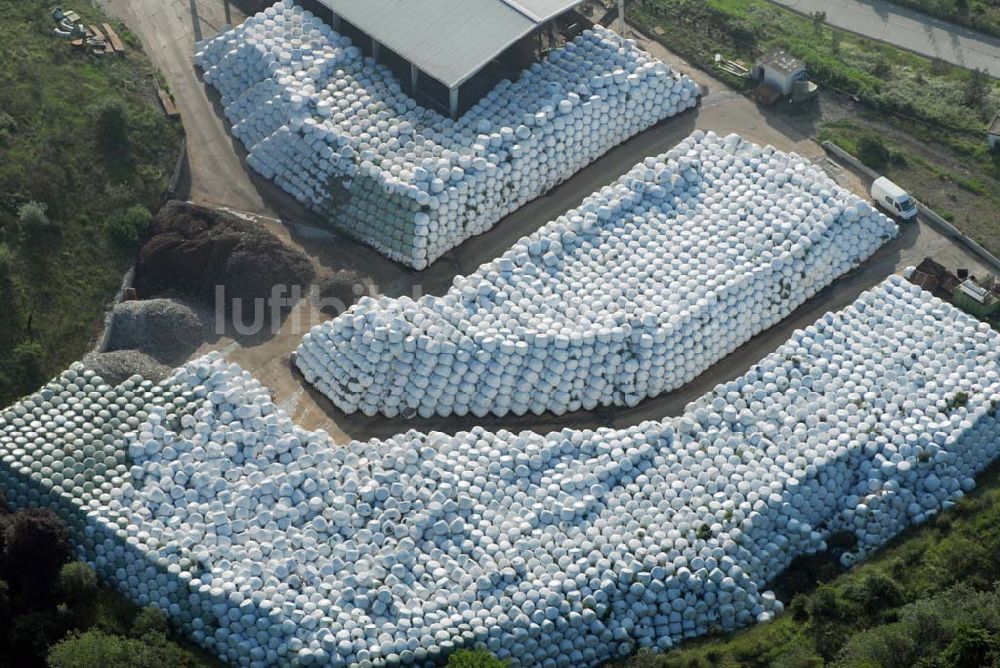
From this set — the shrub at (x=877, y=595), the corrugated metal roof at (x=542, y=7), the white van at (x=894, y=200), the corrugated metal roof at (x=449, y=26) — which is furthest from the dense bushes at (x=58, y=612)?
the white van at (x=894, y=200)

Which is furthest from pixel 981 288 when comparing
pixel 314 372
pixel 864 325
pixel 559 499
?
pixel 314 372

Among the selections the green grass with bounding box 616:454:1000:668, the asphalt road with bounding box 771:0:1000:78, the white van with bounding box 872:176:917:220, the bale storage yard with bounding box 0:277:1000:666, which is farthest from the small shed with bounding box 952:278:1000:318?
the asphalt road with bounding box 771:0:1000:78

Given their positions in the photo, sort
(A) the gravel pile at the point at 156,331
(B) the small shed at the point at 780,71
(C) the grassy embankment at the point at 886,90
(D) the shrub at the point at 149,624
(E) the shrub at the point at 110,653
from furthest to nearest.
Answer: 1. (B) the small shed at the point at 780,71
2. (C) the grassy embankment at the point at 886,90
3. (A) the gravel pile at the point at 156,331
4. (D) the shrub at the point at 149,624
5. (E) the shrub at the point at 110,653

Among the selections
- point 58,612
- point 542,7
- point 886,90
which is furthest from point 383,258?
point 886,90

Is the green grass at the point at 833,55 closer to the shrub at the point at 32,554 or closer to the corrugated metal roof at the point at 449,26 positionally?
the corrugated metal roof at the point at 449,26

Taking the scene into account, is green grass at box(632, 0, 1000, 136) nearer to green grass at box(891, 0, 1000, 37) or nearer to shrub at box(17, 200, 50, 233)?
green grass at box(891, 0, 1000, 37)

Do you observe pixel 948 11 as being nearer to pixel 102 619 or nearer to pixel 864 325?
pixel 864 325
